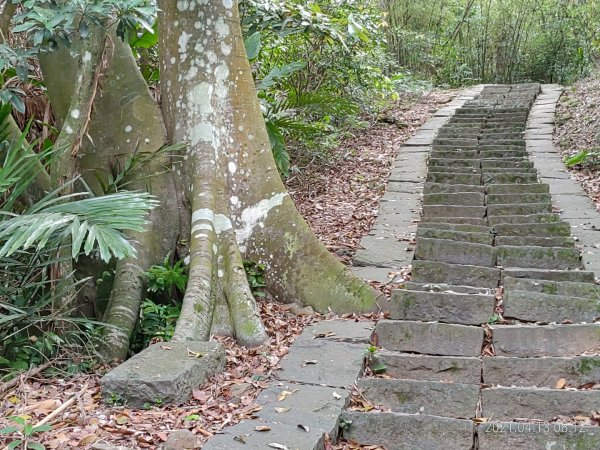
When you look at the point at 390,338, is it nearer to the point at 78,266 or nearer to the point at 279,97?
the point at 78,266

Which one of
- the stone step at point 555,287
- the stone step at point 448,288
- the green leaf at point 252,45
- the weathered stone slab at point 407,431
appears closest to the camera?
the weathered stone slab at point 407,431

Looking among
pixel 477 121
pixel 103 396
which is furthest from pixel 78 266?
pixel 477 121

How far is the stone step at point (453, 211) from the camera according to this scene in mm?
5875

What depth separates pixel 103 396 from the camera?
3072 millimetres

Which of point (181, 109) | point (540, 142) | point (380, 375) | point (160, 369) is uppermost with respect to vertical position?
point (181, 109)

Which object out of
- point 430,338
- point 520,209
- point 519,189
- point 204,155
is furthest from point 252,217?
point 519,189

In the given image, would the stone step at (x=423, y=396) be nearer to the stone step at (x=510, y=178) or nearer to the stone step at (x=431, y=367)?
the stone step at (x=431, y=367)

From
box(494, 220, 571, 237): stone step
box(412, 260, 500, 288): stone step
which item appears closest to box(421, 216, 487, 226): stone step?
box(494, 220, 571, 237): stone step

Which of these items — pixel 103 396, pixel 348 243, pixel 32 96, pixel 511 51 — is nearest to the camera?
pixel 103 396

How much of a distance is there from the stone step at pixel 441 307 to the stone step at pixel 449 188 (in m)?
2.29

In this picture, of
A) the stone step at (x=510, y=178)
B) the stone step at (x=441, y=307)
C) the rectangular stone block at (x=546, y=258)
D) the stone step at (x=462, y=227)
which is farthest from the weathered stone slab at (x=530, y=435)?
the stone step at (x=510, y=178)

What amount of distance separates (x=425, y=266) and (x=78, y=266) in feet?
7.88

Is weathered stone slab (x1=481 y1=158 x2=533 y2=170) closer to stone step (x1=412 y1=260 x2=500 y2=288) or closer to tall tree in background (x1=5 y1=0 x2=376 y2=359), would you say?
stone step (x1=412 y1=260 x2=500 y2=288)

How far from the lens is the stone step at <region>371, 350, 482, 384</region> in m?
3.63
